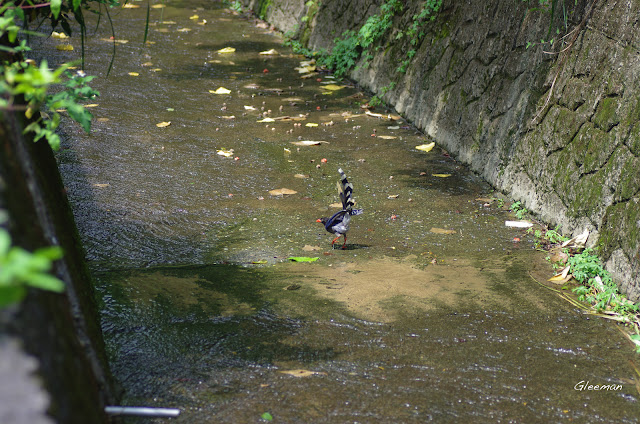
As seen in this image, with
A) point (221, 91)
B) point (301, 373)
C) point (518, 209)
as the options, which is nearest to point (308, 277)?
point (301, 373)

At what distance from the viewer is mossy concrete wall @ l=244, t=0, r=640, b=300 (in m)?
3.83

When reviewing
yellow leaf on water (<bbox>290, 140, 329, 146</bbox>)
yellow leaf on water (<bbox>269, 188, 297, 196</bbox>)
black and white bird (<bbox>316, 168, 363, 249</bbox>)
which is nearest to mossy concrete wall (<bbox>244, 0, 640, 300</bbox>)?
yellow leaf on water (<bbox>290, 140, 329, 146</bbox>)

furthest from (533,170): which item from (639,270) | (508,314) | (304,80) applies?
(304,80)

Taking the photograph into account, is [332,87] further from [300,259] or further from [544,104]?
[300,259]

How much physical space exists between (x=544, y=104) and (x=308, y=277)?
7.93 feet

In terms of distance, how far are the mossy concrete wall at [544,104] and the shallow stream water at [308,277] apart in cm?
30

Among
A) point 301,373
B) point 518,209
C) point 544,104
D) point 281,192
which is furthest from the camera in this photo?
point 281,192

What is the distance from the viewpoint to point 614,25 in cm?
411

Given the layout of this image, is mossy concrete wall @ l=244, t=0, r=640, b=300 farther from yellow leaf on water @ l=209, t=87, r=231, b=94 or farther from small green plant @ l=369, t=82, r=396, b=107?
yellow leaf on water @ l=209, t=87, r=231, b=94

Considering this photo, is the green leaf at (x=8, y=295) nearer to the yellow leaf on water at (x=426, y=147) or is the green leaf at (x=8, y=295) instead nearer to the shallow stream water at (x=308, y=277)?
the shallow stream water at (x=308, y=277)

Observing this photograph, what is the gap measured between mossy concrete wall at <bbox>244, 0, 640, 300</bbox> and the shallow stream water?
302mm

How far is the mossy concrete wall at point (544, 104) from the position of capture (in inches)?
151

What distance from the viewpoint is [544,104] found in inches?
186

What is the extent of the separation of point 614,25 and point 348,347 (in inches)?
115
